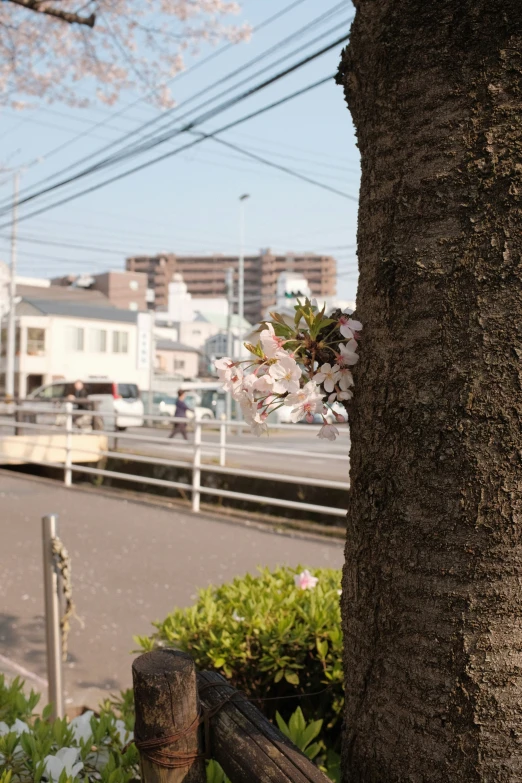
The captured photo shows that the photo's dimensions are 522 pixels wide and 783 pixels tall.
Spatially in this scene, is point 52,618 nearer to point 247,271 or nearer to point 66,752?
point 66,752

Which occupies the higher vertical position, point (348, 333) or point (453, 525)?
point (348, 333)

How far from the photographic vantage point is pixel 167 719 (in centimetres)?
158

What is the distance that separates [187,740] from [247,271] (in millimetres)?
136482

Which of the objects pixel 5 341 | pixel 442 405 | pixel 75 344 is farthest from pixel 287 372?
pixel 5 341

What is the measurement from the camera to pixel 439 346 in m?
1.46

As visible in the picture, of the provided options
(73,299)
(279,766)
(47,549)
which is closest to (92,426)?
(47,549)

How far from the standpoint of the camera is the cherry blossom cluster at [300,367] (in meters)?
1.57

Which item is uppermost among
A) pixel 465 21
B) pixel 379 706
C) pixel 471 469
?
pixel 465 21

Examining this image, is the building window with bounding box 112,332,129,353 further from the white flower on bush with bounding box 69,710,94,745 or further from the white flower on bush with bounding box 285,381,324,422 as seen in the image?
the white flower on bush with bounding box 285,381,324,422

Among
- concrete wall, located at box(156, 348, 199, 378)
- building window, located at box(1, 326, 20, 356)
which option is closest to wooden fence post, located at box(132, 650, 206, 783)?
building window, located at box(1, 326, 20, 356)

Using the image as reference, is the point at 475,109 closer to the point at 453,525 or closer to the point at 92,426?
the point at 453,525

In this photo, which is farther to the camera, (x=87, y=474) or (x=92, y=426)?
(x=92, y=426)

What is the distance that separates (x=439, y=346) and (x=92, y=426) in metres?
15.8

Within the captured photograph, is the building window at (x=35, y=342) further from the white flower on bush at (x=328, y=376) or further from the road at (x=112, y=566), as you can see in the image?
the white flower on bush at (x=328, y=376)
